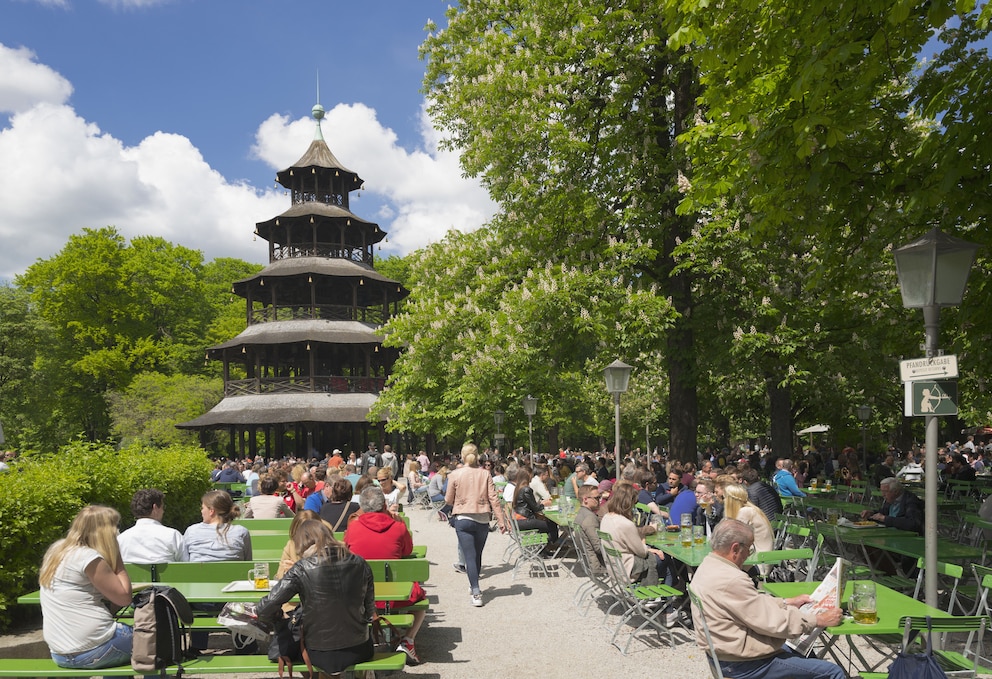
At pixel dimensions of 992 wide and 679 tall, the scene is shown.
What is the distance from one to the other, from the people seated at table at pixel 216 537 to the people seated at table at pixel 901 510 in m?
7.92

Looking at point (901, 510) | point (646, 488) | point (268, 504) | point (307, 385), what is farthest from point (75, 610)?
point (307, 385)

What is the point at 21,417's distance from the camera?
48656 millimetres

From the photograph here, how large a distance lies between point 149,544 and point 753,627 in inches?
212

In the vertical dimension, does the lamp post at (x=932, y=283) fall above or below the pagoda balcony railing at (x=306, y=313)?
below

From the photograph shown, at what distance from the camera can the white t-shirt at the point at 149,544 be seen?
748cm

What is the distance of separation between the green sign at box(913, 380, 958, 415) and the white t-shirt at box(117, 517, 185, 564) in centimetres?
645

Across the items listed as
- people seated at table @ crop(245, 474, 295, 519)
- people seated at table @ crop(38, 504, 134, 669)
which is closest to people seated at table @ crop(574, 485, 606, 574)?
people seated at table @ crop(245, 474, 295, 519)

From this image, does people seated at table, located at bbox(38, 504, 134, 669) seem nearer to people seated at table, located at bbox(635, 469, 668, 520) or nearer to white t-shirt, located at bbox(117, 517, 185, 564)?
white t-shirt, located at bbox(117, 517, 185, 564)

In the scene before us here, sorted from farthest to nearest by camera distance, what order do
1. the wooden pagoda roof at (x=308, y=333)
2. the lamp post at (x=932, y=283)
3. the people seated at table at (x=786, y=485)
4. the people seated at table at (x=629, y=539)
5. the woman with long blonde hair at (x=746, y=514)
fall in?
the wooden pagoda roof at (x=308, y=333) < the people seated at table at (x=786, y=485) < the people seated at table at (x=629, y=539) < the woman with long blonde hair at (x=746, y=514) < the lamp post at (x=932, y=283)

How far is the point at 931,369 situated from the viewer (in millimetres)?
5980

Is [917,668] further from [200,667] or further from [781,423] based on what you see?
[781,423]

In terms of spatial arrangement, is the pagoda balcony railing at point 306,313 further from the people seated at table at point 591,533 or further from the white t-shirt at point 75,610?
the white t-shirt at point 75,610

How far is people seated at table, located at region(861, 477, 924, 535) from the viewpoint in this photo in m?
10.1

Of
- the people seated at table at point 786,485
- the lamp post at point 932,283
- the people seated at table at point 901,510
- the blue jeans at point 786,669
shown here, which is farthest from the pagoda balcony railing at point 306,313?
the blue jeans at point 786,669
